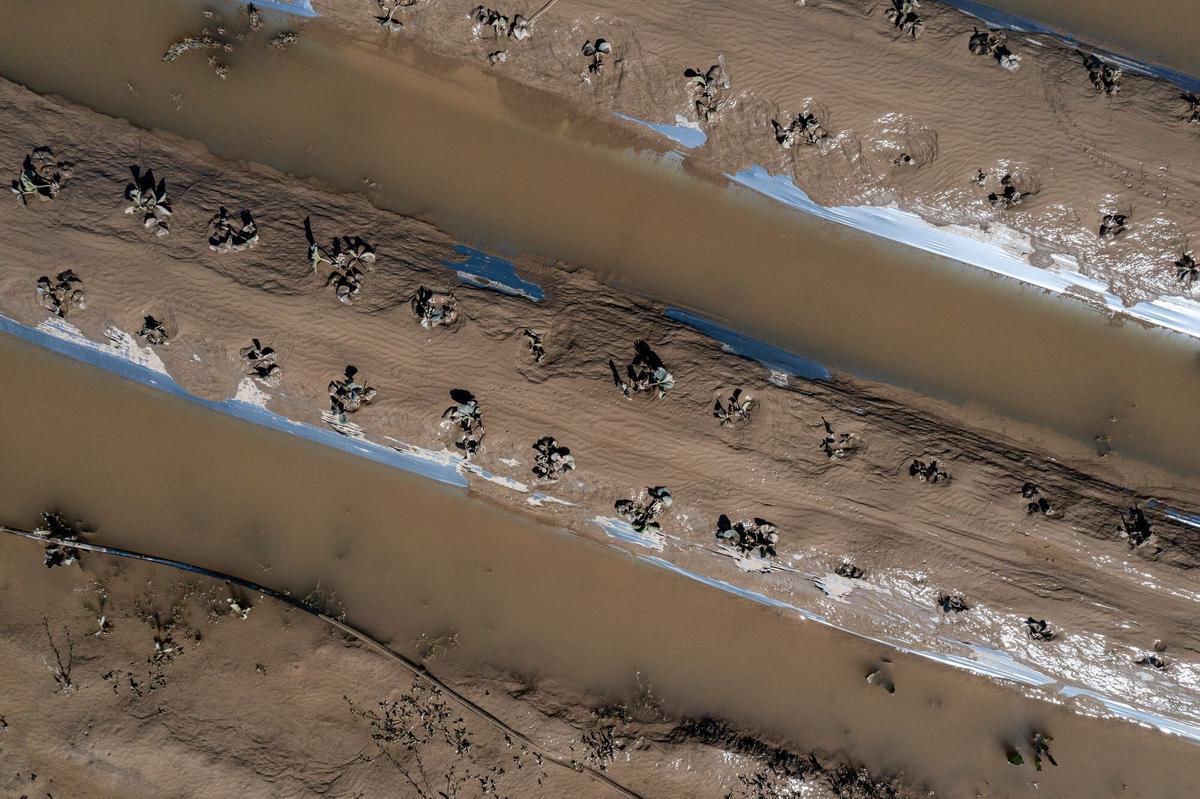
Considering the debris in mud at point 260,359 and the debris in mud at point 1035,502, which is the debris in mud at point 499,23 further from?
the debris in mud at point 1035,502

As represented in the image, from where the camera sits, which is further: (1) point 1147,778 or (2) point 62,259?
(1) point 1147,778

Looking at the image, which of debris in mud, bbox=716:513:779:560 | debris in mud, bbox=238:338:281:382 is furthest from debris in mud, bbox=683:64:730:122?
debris in mud, bbox=238:338:281:382

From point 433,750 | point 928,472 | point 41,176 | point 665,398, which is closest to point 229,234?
point 41,176

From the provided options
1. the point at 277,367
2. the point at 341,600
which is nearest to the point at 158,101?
the point at 277,367

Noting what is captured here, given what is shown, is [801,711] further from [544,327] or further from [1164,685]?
[544,327]

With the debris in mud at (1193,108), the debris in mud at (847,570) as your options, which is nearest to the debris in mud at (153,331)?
the debris in mud at (847,570)

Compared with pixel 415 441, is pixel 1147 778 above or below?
below
